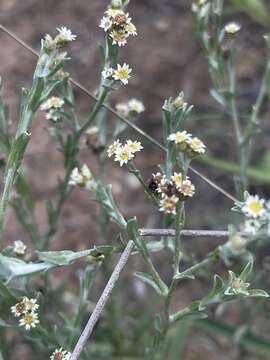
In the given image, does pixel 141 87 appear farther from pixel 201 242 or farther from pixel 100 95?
pixel 100 95

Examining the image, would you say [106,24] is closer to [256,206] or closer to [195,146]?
[195,146]

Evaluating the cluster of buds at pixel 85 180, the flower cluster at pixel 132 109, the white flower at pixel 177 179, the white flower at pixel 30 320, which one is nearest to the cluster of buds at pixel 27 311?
the white flower at pixel 30 320

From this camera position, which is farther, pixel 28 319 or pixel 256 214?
pixel 28 319

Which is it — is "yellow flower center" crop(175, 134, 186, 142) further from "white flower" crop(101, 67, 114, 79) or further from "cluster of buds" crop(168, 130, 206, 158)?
"white flower" crop(101, 67, 114, 79)

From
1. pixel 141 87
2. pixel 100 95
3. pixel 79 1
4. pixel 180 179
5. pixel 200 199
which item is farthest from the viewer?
pixel 79 1

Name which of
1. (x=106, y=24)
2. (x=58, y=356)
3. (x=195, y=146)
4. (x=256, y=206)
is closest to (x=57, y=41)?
(x=106, y=24)

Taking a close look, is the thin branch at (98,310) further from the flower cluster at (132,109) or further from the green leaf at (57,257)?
the flower cluster at (132,109)

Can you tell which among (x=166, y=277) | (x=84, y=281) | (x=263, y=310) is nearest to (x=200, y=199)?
(x=166, y=277)
